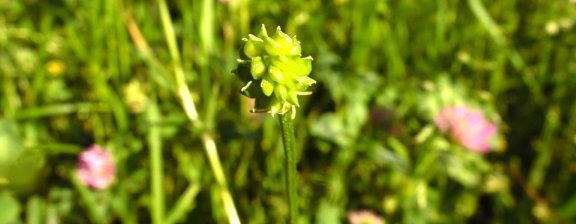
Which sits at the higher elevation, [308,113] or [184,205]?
[308,113]

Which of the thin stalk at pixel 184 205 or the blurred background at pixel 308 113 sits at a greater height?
the blurred background at pixel 308 113

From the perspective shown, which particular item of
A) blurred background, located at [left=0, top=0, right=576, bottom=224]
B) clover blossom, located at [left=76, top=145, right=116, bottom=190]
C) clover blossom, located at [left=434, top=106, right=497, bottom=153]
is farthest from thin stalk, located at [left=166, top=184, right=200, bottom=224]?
clover blossom, located at [left=434, top=106, right=497, bottom=153]

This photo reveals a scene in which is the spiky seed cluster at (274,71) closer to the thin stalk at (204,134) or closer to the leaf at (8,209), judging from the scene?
the thin stalk at (204,134)

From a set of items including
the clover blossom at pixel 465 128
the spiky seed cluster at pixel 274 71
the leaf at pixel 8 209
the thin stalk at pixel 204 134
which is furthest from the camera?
the clover blossom at pixel 465 128

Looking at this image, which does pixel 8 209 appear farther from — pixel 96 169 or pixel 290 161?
pixel 290 161

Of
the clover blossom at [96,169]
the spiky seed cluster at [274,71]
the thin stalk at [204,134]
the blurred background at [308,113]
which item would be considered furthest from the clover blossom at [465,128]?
the spiky seed cluster at [274,71]

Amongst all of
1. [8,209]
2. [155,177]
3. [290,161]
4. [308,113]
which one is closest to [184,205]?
[155,177]

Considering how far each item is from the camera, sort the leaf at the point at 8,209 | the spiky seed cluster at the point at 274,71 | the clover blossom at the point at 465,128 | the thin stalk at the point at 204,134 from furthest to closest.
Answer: the clover blossom at the point at 465,128, the leaf at the point at 8,209, the thin stalk at the point at 204,134, the spiky seed cluster at the point at 274,71

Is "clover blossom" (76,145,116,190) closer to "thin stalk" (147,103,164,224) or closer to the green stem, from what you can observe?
"thin stalk" (147,103,164,224)
